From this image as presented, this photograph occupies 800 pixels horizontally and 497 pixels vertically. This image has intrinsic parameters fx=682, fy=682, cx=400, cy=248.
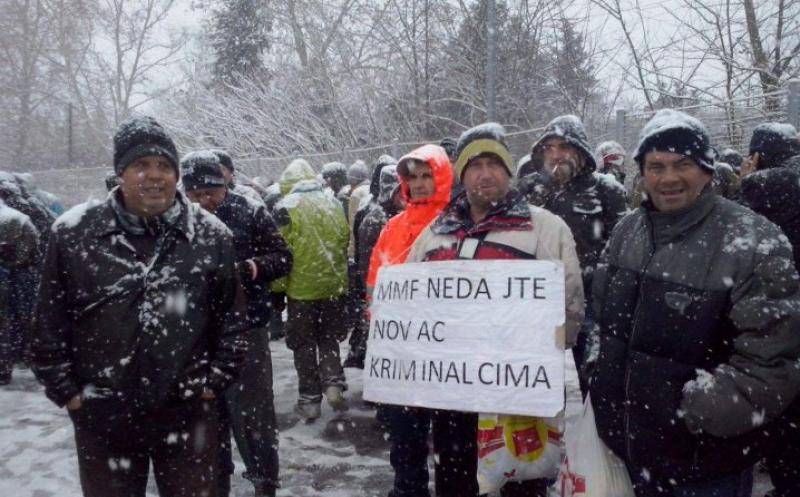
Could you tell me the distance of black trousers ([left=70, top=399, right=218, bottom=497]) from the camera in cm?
272

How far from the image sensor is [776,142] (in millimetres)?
4152

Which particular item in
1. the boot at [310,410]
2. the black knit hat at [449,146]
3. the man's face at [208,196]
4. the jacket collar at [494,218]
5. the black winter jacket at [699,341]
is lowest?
the boot at [310,410]

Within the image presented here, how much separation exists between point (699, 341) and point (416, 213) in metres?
2.12

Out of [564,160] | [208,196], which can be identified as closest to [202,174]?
[208,196]

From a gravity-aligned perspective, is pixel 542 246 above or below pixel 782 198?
below

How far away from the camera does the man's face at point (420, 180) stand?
13.3 feet

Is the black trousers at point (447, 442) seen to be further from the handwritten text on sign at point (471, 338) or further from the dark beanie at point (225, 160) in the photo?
the dark beanie at point (225, 160)

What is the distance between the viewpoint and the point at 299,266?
5.75 m

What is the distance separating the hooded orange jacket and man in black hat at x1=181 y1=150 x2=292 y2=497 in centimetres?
61

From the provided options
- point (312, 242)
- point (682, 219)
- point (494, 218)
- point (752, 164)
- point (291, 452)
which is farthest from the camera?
point (312, 242)

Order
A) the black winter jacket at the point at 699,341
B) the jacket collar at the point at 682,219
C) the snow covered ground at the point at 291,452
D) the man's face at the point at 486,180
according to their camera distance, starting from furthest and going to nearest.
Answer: the snow covered ground at the point at 291,452 < the man's face at the point at 486,180 < the jacket collar at the point at 682,219 < the black winter jacket at the point at 699,341

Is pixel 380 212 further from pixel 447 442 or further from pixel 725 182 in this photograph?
pixel 725 182

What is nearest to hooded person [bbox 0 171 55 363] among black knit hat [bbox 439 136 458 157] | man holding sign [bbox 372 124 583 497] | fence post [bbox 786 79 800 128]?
black knit hat [bbox 439 136 458 157]

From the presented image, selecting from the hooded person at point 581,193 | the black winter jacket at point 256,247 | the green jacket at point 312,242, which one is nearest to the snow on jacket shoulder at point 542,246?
the hooded person at point 581,193
